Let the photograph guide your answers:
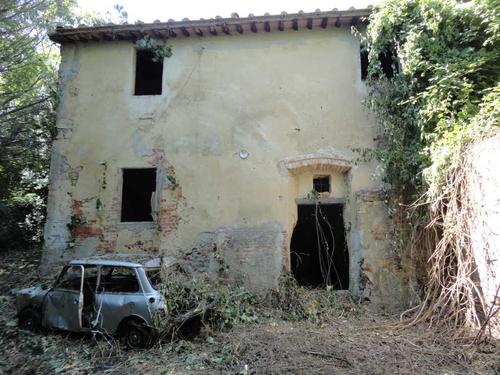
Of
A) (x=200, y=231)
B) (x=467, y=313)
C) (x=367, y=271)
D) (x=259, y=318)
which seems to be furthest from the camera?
(x=200, y=231)

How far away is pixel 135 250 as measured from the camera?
8055 millimetres

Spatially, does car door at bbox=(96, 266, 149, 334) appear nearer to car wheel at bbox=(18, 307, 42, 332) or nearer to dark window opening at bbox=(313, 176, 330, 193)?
car wheel at bbox=(18, 307, 42, 332)

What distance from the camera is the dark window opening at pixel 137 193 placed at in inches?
345

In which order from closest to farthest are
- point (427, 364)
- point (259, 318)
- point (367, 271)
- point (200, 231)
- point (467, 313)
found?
1. point (427, 364)
2. point (467, 313)
3. point (259, 318)
4. point (367, 271)
5. point (200, 231)

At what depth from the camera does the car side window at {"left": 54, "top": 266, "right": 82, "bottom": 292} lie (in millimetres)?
6023

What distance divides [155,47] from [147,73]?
52.8 inches

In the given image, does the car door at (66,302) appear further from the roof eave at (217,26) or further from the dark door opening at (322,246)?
the roof eave at (217,26)

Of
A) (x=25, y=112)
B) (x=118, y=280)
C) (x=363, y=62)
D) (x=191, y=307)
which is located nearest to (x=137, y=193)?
(x=25, y=112)

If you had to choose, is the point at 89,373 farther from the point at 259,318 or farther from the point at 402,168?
the point at 402,168

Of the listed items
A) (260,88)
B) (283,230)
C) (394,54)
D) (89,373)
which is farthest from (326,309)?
(394,54)

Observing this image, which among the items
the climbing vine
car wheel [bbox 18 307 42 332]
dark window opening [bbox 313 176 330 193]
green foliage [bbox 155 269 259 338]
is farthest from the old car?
the climbing vine

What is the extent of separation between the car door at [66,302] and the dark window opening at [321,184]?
5165mm

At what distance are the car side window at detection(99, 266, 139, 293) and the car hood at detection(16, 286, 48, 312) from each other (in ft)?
3.65

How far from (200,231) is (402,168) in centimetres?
445
